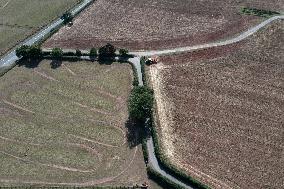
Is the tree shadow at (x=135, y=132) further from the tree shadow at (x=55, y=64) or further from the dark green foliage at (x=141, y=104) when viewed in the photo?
the tree shadow at (x=55, y=64)

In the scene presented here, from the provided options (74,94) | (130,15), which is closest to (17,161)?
(74,94)

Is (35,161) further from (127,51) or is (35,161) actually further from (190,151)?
(127,51)

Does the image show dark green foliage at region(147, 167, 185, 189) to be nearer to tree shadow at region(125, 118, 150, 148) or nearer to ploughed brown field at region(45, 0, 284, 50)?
tree shadow at region(125, 118, 150, 148)

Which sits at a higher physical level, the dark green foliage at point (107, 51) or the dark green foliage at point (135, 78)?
the dark green foliage at point (107, 51)

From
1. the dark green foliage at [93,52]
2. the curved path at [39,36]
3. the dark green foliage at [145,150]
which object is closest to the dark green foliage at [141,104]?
the dark green foliage at [145,150]

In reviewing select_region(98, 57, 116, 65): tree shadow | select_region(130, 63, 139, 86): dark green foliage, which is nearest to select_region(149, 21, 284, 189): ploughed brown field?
select_region(130, 63, 139, 86): dark green foliage

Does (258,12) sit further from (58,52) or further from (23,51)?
(23,51)
